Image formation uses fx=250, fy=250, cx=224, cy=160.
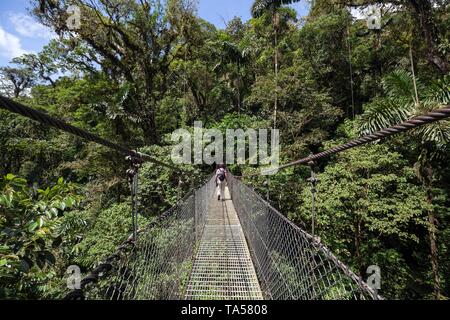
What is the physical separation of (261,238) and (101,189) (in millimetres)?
6929

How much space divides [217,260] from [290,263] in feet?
3.79

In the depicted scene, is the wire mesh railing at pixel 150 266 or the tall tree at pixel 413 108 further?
the tall tree at pixel 413 108

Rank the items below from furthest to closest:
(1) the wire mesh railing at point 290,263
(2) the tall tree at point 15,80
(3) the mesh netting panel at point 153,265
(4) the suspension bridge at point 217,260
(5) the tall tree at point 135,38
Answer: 1. (2) the tall tree at point 15,80
2. (5) the tall tree at point 135,38
3. (1) the wire mesh railing at point 290,263
4. (3) the mesh netting panel at point 153,265
5. (4) the suspension bridge at point 217,260

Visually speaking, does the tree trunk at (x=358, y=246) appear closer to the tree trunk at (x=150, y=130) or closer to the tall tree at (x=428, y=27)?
the tall tree at (x=428, y=27)

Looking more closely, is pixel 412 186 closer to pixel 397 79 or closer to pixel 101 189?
pixel 397 79

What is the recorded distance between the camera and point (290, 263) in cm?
172

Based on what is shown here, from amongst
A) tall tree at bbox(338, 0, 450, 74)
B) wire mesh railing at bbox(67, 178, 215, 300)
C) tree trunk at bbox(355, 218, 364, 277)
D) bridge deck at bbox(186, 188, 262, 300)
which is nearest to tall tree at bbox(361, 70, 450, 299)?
tall tree at bbox(338, 0, 450, 74)

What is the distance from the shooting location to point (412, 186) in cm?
557

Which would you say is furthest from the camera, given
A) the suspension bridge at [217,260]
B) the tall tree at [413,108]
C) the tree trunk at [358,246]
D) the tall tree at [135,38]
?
the tall tree at [135,38]

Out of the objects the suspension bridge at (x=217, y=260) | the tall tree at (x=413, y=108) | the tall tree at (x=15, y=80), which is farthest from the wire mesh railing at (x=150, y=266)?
the tall tree at (x=15, y=80)

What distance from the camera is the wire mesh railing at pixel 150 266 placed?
0.85 m

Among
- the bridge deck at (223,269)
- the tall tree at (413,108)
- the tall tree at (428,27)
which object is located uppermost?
the tall tree at (428,27)

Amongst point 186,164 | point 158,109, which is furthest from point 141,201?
point 158,109
